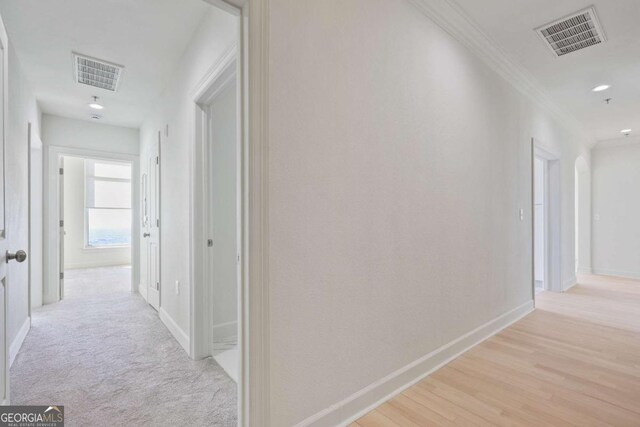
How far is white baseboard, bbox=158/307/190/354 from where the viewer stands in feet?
8.54

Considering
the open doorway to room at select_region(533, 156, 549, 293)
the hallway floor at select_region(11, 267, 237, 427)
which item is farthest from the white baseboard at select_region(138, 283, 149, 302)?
the open doorway to room at select_region(533, 156, 549, 293)

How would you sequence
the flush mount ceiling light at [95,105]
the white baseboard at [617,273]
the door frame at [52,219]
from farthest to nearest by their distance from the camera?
the white baseboard at [617,273]
the door frame at [52,219]
the flush mount ceiling light at [95,105]

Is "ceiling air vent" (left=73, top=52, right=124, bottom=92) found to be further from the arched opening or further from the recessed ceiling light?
the arched opening

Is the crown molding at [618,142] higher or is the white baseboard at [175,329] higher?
the crown molding at [618,142]

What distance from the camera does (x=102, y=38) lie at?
2609 millimetres

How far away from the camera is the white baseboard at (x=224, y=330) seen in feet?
9.31

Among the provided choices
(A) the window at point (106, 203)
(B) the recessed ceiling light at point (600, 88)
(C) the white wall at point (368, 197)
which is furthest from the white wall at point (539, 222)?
(A) the window at point (106, 203)

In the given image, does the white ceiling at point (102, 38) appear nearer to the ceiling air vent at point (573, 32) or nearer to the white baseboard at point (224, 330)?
the white baseboard at point (224, 330)

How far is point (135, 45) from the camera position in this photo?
8.91ft

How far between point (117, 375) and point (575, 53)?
482cm

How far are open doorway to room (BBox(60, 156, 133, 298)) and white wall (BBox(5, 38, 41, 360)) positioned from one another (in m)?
3.42

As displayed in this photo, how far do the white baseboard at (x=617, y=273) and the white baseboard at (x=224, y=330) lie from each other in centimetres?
710

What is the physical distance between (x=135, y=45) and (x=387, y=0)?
2.21 m

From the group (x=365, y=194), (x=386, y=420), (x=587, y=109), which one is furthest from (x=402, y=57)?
(x=587, y=109)
